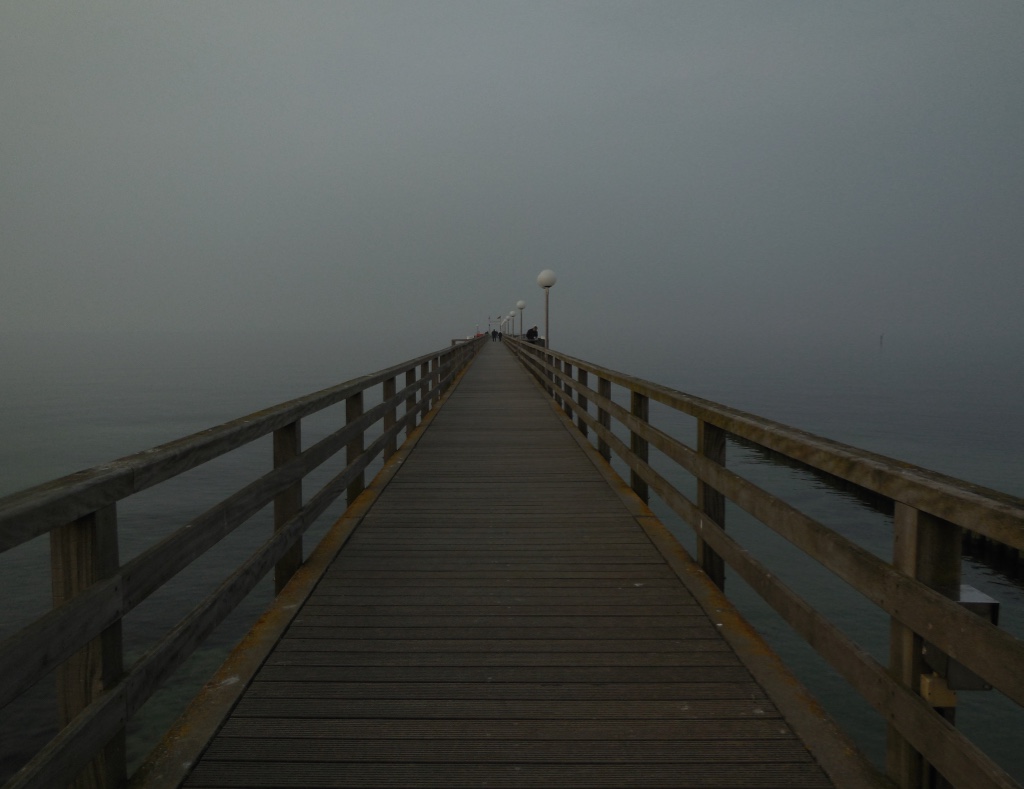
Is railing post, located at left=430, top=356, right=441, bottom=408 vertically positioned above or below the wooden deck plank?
above

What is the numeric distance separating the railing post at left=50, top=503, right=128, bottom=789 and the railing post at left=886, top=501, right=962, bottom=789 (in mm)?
2164

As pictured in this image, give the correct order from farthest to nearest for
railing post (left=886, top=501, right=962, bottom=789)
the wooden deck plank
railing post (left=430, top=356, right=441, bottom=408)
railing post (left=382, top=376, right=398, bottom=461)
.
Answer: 1. railing post (left=430, top=356, right=441, bottom=408)
2. railing post (left=382, top=376, right=398, bottom=461)
3. the wooden deck plank
4. railing post (left=886, top=501, right=962, bottom=789)

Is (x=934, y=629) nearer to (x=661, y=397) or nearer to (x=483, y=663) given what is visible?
(x=483, y=663)

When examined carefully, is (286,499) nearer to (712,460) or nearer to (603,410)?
(712,460)

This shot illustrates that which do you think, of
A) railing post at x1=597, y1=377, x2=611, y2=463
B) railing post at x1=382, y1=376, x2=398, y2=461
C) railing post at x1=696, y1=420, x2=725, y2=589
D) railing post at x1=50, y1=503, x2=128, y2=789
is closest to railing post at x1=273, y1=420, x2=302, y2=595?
railing post at x1=50, y1=503, x2=128, y2=789

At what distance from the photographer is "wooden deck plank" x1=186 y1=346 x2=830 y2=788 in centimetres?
225

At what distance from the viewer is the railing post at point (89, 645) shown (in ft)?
6.20

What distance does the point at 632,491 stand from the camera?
6059 millimetres

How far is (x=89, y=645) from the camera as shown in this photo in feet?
6.53

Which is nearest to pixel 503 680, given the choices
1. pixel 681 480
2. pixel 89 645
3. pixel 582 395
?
pixel 89 645

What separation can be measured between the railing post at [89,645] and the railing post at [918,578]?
2.16 m

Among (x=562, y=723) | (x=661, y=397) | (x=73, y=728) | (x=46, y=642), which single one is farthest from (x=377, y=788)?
(x=661, y=397)

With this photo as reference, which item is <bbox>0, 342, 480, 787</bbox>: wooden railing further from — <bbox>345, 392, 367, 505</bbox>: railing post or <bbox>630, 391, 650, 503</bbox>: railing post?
<bbox>630, 391, 650, 503</bbox>: railing post

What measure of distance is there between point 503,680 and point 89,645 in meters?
1.47
